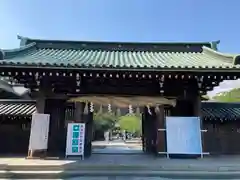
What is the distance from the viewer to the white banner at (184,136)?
8.11 meters

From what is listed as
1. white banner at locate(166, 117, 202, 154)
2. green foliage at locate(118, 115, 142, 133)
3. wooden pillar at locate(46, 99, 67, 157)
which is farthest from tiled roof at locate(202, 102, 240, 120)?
green foliage at locate(118, 115, 142, 133)

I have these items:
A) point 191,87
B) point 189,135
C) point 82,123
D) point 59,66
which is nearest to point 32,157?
point 82,123

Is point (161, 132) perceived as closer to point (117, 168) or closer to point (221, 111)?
point (117, 168)

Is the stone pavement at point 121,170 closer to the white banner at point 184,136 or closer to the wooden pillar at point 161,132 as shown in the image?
the white banner at point 184,136

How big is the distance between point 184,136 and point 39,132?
4.92 m

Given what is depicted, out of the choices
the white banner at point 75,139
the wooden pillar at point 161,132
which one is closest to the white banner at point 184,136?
the wooden pillar at point 161,132

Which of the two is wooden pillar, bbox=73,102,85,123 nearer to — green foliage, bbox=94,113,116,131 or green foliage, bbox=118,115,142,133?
green foliage, bbox=94,113,116,131

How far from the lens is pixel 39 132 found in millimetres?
8070

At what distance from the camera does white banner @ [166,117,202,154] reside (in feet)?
26.6

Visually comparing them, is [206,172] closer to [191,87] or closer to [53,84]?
[191,87]

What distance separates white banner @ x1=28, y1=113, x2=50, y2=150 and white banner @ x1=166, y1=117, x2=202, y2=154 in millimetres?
4201

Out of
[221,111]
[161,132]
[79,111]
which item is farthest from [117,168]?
[221,111]

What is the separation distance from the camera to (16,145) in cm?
977

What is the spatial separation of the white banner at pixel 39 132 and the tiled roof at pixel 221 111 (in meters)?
6.41
